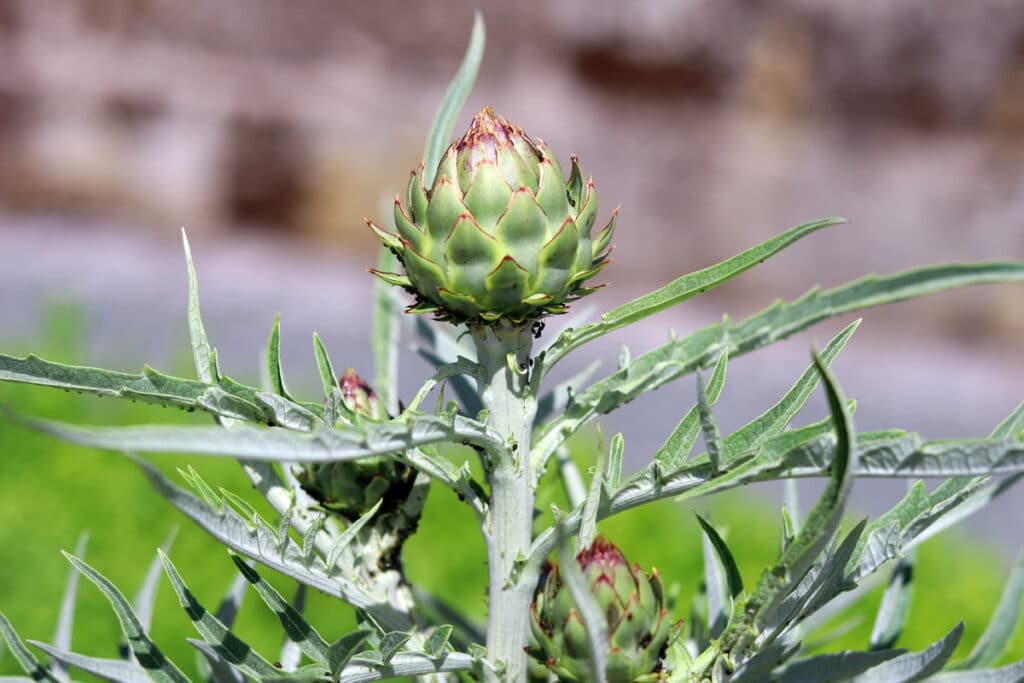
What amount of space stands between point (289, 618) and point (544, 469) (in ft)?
0.41

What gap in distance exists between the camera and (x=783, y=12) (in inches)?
112

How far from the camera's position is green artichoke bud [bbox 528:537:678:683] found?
449 millimetres

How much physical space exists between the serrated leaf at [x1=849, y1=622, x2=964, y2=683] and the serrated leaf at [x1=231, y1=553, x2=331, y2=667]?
0.77 ft

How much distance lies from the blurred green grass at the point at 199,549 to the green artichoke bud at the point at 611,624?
2.65ft

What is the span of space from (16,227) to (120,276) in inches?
17.3

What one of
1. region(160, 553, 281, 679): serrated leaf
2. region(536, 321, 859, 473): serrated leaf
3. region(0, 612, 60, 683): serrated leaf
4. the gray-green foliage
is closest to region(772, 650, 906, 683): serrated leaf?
the gray-green foliage

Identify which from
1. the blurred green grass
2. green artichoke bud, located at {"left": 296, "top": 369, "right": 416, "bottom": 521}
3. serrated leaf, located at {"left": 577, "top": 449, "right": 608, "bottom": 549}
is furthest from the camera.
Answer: the blurred green grass

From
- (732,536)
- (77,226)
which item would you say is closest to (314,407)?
(732,536)

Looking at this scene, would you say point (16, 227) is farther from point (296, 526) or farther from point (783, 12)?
point (296, 526)

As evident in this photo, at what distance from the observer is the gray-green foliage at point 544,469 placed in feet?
1.24

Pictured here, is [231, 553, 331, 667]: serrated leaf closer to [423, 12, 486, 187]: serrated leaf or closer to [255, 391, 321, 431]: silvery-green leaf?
[255, 391, 321, 431]: silvery-green leaf

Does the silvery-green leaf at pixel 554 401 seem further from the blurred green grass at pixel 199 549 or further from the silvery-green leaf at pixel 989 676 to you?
the blurred green grass at pixel 199 549

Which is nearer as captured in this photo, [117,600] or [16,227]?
[117,600]

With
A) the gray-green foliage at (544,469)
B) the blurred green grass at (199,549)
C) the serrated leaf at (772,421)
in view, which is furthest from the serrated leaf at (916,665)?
the blurred green grass at (199,549)
